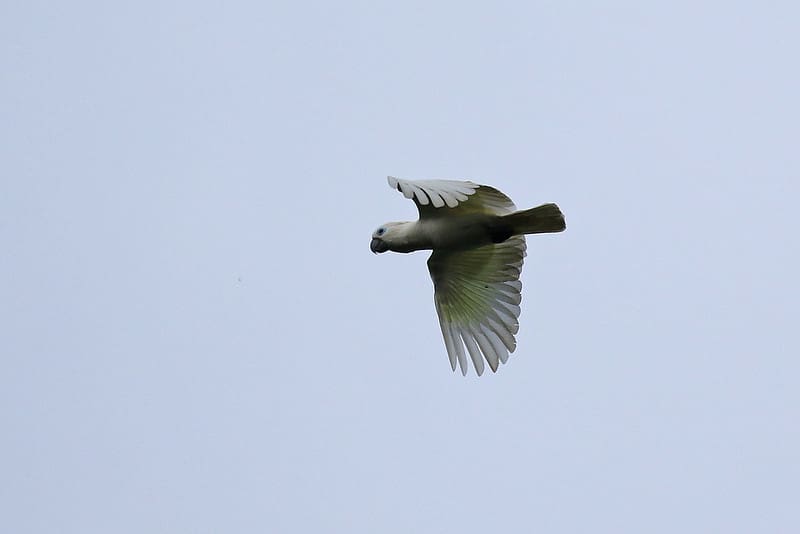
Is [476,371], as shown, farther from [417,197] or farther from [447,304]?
[417,197]

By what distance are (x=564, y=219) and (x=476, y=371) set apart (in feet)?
5.19

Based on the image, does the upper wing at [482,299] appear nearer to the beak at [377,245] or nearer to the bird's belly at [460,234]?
the bird's belly at [460,234]

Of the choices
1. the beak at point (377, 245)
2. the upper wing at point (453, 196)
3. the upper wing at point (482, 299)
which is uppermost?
the upper wing at point (453, 196)

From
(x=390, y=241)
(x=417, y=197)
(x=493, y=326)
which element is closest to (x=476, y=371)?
(x=493, y=326)

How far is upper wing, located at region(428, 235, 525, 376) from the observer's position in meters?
10.2

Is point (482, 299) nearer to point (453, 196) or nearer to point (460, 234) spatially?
point (460, 234)

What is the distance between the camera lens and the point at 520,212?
9375 millimetres

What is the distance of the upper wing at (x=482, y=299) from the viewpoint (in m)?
10.2

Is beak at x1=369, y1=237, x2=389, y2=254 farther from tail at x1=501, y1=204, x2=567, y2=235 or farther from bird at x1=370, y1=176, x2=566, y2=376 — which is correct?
tail at x1=501, y1=204, x2=567, y2=235

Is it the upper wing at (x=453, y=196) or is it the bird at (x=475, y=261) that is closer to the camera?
the upper wing at (x=453, y=196)

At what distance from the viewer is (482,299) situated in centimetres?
1034

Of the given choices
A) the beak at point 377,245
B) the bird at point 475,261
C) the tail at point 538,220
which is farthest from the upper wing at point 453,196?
the beak at point 377,245

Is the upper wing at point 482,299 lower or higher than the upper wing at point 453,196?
lower

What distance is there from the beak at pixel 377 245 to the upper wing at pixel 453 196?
1.40 feet
